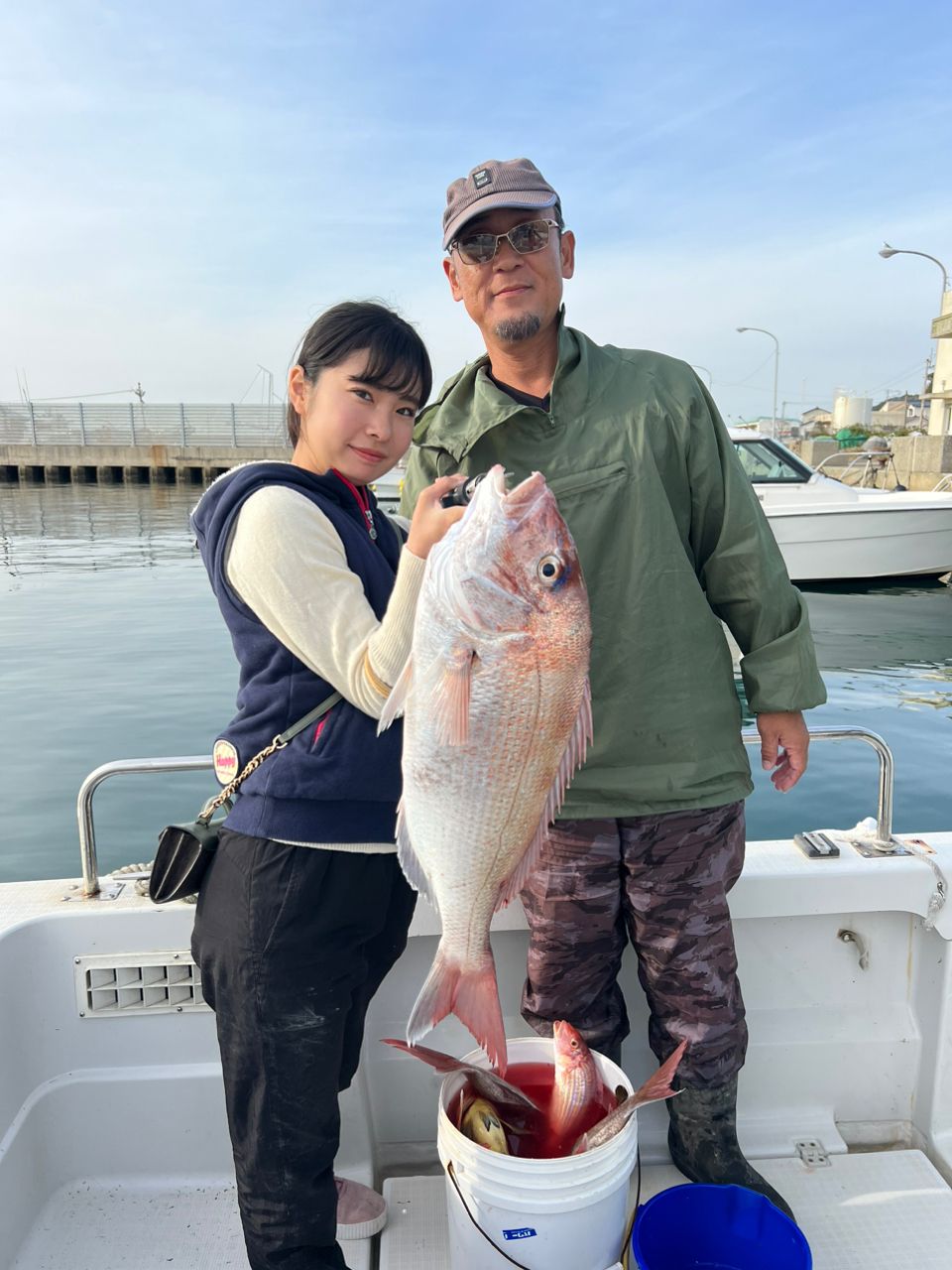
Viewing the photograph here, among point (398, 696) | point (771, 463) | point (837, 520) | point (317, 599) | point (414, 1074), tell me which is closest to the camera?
point (398, 696)

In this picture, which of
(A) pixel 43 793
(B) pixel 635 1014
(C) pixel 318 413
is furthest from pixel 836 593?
(C) pixel 318 413

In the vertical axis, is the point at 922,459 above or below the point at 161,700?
above

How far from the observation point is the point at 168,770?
9.46ft

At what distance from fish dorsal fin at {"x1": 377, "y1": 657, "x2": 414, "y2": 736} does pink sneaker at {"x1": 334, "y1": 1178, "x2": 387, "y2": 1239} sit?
1828mm

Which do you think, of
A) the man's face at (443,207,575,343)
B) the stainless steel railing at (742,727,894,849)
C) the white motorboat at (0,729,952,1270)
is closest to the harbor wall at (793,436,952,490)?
the stainless steel railing at (742,727,894,849)

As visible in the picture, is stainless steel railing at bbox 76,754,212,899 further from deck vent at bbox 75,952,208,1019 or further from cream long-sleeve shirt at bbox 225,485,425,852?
cream long-sleeve shirt at bbox 225,485,425,852

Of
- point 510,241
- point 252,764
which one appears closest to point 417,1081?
point 252,764

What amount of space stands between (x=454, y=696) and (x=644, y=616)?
3.35ft

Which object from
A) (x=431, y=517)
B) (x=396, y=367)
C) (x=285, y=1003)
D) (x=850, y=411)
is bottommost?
(x=285, y=1003)

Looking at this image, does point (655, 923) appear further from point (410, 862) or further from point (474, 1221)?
point (410, 862)

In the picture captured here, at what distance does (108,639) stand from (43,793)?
6357 millimetres

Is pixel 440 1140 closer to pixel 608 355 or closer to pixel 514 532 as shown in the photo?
pixel 514 532

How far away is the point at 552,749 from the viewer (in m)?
1.89

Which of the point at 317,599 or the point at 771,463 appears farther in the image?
the point at 771,463
